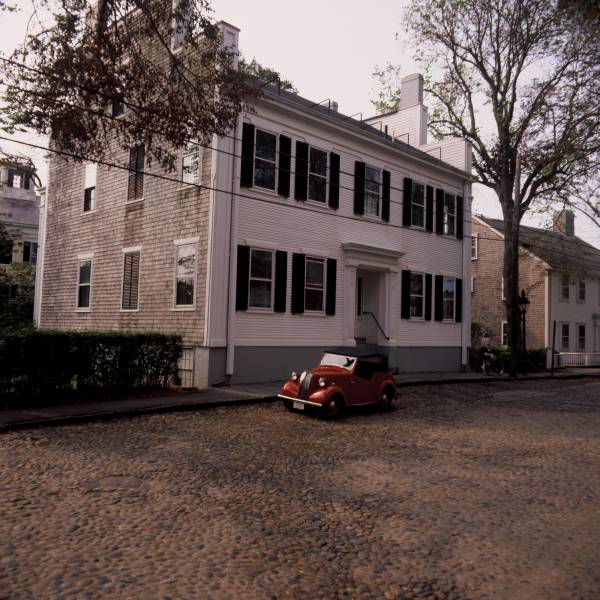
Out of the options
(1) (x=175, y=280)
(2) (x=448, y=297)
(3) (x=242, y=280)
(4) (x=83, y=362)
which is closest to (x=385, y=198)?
(2) (x=448, y=297)

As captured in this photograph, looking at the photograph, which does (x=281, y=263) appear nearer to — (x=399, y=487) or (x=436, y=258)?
(x=436, y=258)

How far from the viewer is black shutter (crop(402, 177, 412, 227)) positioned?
21.3 metres

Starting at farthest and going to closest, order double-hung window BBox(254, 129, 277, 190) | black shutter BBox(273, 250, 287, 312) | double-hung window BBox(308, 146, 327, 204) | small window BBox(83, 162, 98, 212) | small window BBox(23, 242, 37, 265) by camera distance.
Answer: small window BBox(23, 242, 37, 265) < small window BBox(83, 162, 98, 212) < double-hung window BBox(308, 146, 327, 204) < black shutter BBox(273, 250, 287, 312) < double-hung window BBox(254, 129, 277, 190)

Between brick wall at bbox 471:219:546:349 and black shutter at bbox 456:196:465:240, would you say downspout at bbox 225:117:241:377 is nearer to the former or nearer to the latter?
black shutter at bbox 456:196:465:240

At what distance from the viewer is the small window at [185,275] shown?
1611 cm

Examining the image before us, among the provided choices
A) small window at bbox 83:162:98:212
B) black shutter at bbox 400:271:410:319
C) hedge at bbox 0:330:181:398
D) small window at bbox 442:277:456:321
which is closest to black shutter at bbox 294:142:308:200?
black shutter at bbox 400:271:410:319

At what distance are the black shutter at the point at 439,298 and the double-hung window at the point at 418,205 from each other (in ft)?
7.50

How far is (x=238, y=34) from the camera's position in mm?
15906

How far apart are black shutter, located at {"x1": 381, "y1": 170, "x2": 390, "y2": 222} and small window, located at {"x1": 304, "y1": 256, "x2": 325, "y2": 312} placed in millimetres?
3669

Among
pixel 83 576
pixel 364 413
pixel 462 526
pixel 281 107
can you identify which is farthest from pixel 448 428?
pixel 281 107

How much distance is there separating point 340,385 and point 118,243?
34.8 feet

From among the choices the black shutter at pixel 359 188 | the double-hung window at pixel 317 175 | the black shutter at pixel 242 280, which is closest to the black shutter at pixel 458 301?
the black shutter at pixel 359 188

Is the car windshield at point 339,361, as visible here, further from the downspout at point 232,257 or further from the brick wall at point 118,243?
the brick wall at point 118,243

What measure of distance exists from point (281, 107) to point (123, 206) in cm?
621
